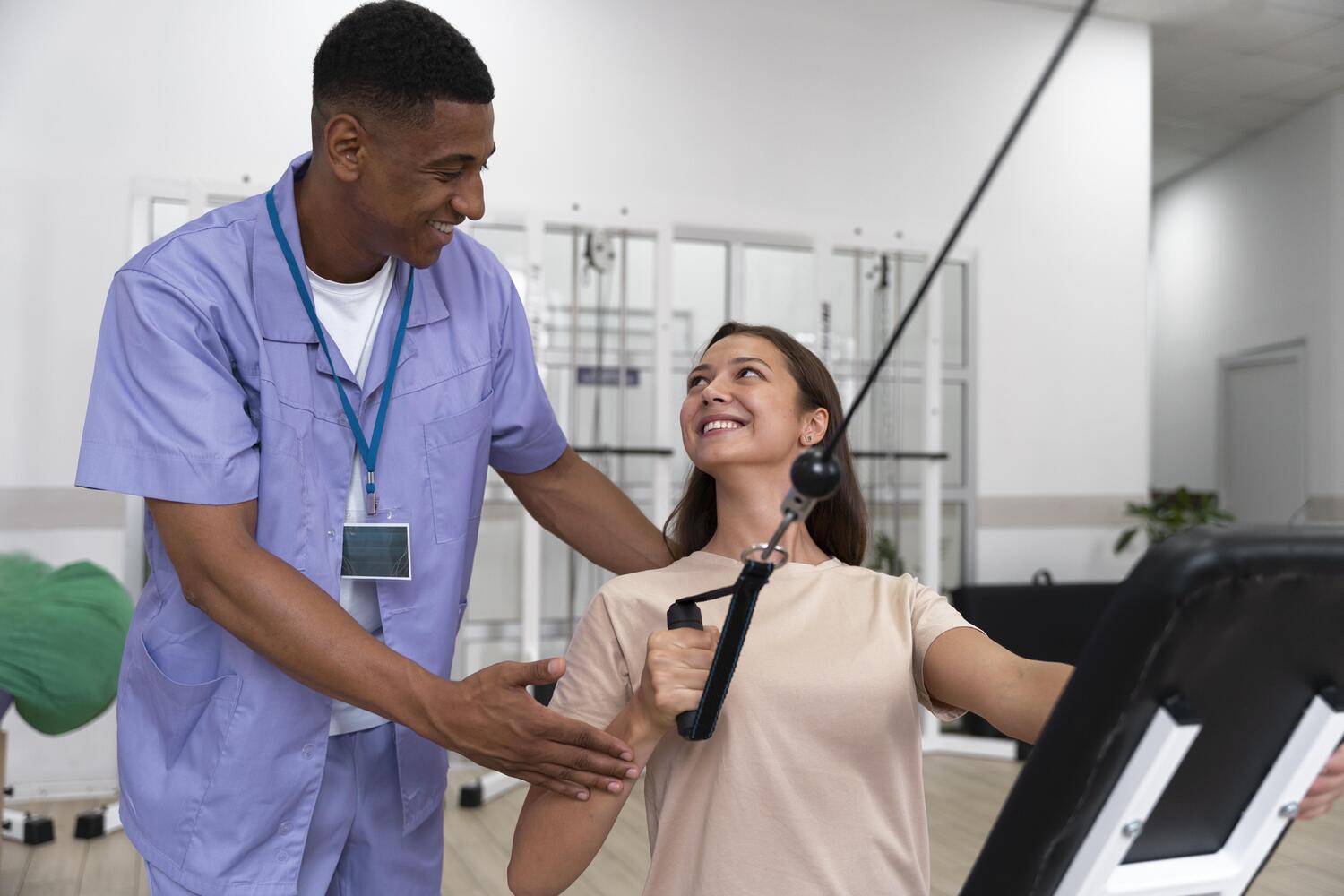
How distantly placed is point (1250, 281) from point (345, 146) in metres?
6.96

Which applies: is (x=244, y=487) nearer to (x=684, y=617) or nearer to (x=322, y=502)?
(x=322, y=502)

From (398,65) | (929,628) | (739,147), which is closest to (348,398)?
(398,65)

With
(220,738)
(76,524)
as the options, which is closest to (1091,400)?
(76,524)

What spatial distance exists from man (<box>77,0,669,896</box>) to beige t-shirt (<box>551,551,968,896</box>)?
17 cm

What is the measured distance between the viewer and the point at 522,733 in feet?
3.43

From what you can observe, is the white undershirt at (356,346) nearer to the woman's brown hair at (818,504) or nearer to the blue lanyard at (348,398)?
the blue lanyard at (348,398)

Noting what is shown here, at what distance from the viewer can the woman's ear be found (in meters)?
1.52

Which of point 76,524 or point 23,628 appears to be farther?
point 76,524

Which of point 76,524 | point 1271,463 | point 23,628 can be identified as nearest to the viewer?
point 23,628

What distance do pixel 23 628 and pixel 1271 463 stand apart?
6.78 m

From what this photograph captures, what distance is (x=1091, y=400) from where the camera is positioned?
524 cm

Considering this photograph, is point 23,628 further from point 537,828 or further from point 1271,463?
point 1271,463

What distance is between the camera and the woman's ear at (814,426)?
152cm

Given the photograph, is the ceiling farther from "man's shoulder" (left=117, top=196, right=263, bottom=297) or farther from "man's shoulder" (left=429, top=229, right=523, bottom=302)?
"man's shoulder" (left=117, top=196, right=263, bottom=297)
